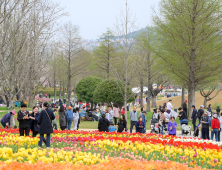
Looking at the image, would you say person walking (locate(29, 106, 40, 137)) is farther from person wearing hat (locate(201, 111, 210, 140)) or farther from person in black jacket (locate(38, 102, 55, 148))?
person wearing hat (locate(201, 111, 210, 140))

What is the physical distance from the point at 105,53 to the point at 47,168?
38.0 metres

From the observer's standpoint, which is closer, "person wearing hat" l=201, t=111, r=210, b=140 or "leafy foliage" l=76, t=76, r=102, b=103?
"person wearing hat" l=201, t=111, r=210, b=140

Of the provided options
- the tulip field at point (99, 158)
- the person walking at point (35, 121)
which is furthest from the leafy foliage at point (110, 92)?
the tulip field at point (99, 158)

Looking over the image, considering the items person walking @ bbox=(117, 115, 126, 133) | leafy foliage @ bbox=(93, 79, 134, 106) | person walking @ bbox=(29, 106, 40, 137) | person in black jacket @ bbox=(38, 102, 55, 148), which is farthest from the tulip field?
leafy foliage @ bbox=(93, 79, 134, 106)

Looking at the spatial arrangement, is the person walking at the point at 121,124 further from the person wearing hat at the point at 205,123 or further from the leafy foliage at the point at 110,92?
the leafy foliage at the point at 110,92

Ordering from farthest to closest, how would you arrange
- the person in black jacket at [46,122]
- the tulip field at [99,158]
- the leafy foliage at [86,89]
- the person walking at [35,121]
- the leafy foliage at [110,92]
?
the leafy foliage at [86,89] < the leafy foliage at [110,92] < the person walking at [35,121] < the person in black jacket at [46,122] < the tulip field at [99,158]

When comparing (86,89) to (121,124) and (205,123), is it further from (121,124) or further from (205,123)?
(205,123)

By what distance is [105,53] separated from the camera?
41.5m

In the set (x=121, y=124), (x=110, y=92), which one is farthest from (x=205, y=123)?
(x=110, y=92)

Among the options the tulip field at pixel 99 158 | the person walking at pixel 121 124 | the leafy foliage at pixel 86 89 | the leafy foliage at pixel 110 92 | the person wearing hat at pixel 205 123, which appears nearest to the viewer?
the tulip field at pixel 99 158

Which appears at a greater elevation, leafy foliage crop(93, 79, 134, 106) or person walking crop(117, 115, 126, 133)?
leafy foliage crop(93, 79, 134, 106)

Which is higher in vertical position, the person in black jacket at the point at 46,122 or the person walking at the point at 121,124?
the person in black jacket at the point at 46,122

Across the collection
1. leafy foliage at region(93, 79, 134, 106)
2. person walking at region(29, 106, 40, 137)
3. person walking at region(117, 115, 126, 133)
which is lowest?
person walking at region(117, 115, 126, 133)

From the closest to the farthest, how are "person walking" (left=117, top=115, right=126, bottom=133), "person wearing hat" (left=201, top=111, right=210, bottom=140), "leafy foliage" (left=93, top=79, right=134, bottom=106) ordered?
"person wearing hat" (left=201, top=111, right=210, bottom=140) < "person walking" (left=117, top=115, right=126, bottom=133) < "leafy foliage" (left=93, top=79, right=134, bottom=106)
